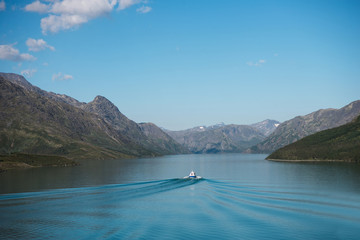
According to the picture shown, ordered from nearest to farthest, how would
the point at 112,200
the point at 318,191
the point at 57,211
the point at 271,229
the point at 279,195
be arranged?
the point at 271,229 < the point at 57,211 < the point at 112,200 < the point at 279,195 < the point at 318,191

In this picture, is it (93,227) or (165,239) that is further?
(93,227)

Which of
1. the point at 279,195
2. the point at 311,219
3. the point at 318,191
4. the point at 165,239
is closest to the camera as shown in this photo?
the point at 165,239

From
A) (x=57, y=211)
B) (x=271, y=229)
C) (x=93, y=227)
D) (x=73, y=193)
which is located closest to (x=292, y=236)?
(x=271, y=229)

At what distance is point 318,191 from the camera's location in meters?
100

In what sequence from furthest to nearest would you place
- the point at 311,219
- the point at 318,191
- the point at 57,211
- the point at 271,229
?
the point at 318,191
the point at 57,211
the point at 311,219
the point at 271,229

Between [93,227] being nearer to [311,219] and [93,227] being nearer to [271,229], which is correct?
[271,229]

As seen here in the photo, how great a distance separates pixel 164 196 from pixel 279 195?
32.7 meters

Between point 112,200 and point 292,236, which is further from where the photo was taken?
point 112,200

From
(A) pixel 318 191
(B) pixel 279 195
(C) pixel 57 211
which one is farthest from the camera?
(A) pixel 318 191

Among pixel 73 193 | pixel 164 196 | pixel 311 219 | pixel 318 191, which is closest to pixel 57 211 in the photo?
pixel 73 193

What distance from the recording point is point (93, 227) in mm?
57969

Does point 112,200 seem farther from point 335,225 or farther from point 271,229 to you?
point 335,225

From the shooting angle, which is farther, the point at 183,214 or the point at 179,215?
the point at 183,214

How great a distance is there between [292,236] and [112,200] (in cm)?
4919
